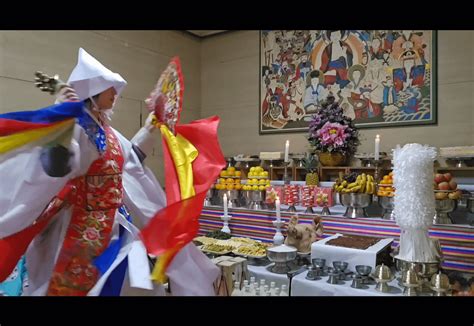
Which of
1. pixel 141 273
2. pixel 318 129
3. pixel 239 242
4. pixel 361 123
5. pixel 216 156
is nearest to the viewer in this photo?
pixel 141 273

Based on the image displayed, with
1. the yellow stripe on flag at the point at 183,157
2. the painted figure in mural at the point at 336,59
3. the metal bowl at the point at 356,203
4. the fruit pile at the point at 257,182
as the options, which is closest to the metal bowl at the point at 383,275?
the metal bowl at the point at 356,203

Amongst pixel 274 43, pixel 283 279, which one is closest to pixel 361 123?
pixel 274 43

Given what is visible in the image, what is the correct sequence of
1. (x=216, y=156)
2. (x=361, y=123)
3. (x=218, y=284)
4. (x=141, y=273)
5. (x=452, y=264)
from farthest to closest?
(x=361, y=123) → (x=452, y=264) → (x=218, y=284) → (x=216, y=156) → (x=141, y=273)

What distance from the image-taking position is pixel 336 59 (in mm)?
4152

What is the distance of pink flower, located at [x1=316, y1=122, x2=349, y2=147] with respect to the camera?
3.20m

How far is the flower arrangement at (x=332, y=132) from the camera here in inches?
126

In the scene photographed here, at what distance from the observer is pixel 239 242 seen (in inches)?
95.6

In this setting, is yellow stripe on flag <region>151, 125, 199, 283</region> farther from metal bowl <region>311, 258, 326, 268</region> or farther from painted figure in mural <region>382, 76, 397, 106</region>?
painted figure in mural <region>382, 76, 397, 106</region>

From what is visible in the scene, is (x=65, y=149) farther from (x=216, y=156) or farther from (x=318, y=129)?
(x=318, y=129)

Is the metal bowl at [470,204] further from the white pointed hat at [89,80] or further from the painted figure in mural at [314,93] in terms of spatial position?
the painted figure in mural at [314,93]

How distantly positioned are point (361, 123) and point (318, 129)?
94 cm

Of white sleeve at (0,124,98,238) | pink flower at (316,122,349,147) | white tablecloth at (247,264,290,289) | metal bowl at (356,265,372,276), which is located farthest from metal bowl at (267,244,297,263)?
pink flower at (316,122,349,147)

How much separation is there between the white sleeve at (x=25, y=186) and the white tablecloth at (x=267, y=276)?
1217 millimetres

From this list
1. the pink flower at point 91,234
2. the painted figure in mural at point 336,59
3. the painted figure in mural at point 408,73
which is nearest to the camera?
the pink flower at point 91,234
